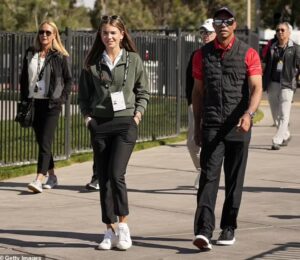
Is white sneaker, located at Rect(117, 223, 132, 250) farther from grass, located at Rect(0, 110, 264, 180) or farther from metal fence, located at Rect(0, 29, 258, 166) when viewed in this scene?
metal fence, located at Rect(0, 29, 258, 166)

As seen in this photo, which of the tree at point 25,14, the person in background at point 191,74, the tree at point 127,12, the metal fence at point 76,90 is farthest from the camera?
the tree at point 127,12

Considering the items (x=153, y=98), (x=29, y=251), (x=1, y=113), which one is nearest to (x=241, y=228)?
(x=29, y=251)

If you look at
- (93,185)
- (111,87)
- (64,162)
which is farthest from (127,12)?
(111,87)

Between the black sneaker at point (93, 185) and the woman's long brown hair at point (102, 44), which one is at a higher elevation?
the woman's long brown hair at point (102, 44)

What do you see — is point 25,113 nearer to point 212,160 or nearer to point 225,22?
point 212,160

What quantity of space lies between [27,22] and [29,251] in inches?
1002

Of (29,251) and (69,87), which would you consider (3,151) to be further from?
(29,251)

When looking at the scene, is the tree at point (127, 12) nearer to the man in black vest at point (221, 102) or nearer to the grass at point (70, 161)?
the grass at point (70, 161)

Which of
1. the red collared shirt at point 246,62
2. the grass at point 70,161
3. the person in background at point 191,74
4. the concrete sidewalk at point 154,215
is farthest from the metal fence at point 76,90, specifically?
the red collared shirt at point 246,62

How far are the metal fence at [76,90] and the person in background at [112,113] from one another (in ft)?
14.2

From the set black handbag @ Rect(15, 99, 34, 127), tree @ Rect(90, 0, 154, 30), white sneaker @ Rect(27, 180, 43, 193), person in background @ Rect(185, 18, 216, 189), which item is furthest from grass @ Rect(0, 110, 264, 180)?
tree @ Rect(90, 0, 154, 30)

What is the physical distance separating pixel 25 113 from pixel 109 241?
10.9 ft

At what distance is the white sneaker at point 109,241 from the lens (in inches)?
320

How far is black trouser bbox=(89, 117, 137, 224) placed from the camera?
820 cm
